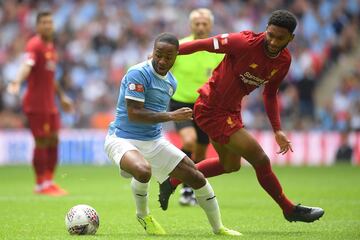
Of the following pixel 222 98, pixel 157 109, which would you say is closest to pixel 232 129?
pixel 222 98

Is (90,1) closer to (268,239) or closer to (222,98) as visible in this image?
(222,98)

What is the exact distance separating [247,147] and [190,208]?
9.48ft

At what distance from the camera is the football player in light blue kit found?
804cm

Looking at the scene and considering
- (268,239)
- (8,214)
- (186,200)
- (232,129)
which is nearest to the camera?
(268,239)

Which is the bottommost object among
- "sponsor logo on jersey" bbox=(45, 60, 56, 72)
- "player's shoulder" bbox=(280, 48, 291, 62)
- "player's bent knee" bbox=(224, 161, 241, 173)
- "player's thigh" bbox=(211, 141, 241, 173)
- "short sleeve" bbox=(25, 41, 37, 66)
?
"player's bent knee" bbox=(224, 161, 241, 173)

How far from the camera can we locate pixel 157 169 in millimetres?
8422

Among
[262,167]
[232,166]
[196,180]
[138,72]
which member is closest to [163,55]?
[138,72]

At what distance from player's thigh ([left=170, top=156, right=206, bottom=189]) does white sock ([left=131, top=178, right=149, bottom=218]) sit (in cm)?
31

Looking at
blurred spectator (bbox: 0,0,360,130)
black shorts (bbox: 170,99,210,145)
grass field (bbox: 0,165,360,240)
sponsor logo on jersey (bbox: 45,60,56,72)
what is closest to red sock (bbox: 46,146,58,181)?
grass field (bbox: 0,165,360,240)

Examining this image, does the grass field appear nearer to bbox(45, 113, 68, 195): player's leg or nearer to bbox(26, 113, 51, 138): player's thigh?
bbox(45, 113, 68, 195): player's leg

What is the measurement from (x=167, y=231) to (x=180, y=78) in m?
3.82

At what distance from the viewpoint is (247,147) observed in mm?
8852

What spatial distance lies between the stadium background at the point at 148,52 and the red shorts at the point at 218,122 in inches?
460

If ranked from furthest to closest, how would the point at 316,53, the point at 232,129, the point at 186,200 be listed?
the point at 316,53 → the point at 186,200 → the point at 232,129
